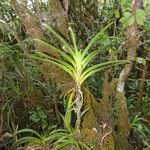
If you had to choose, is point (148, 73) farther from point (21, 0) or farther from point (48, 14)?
point (21, 0)

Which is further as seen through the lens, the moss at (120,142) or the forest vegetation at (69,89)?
the moss at (120,142)

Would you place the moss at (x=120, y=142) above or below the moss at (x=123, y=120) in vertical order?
below

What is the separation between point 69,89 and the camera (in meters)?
1.98

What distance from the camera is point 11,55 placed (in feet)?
7.59

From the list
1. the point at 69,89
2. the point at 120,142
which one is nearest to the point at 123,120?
the point at 120,142

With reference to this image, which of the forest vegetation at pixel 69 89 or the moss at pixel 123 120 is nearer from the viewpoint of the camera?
the forest vegetation at pixel 69 89

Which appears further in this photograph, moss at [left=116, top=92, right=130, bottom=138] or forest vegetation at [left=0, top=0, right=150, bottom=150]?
moss at [left=116, top=92, right=130, bottom=138]

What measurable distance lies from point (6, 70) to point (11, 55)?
11cm

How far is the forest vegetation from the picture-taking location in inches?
69.9

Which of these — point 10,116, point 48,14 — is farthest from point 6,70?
point 48,14

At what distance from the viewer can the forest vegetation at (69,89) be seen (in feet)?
5.82

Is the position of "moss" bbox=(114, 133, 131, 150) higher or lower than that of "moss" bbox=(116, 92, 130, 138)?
lower

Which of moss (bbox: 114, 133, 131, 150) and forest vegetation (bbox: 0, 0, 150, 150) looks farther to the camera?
moss (bbox: 114, 133, 131, 150)

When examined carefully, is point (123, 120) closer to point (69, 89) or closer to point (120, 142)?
point (120, 142)
